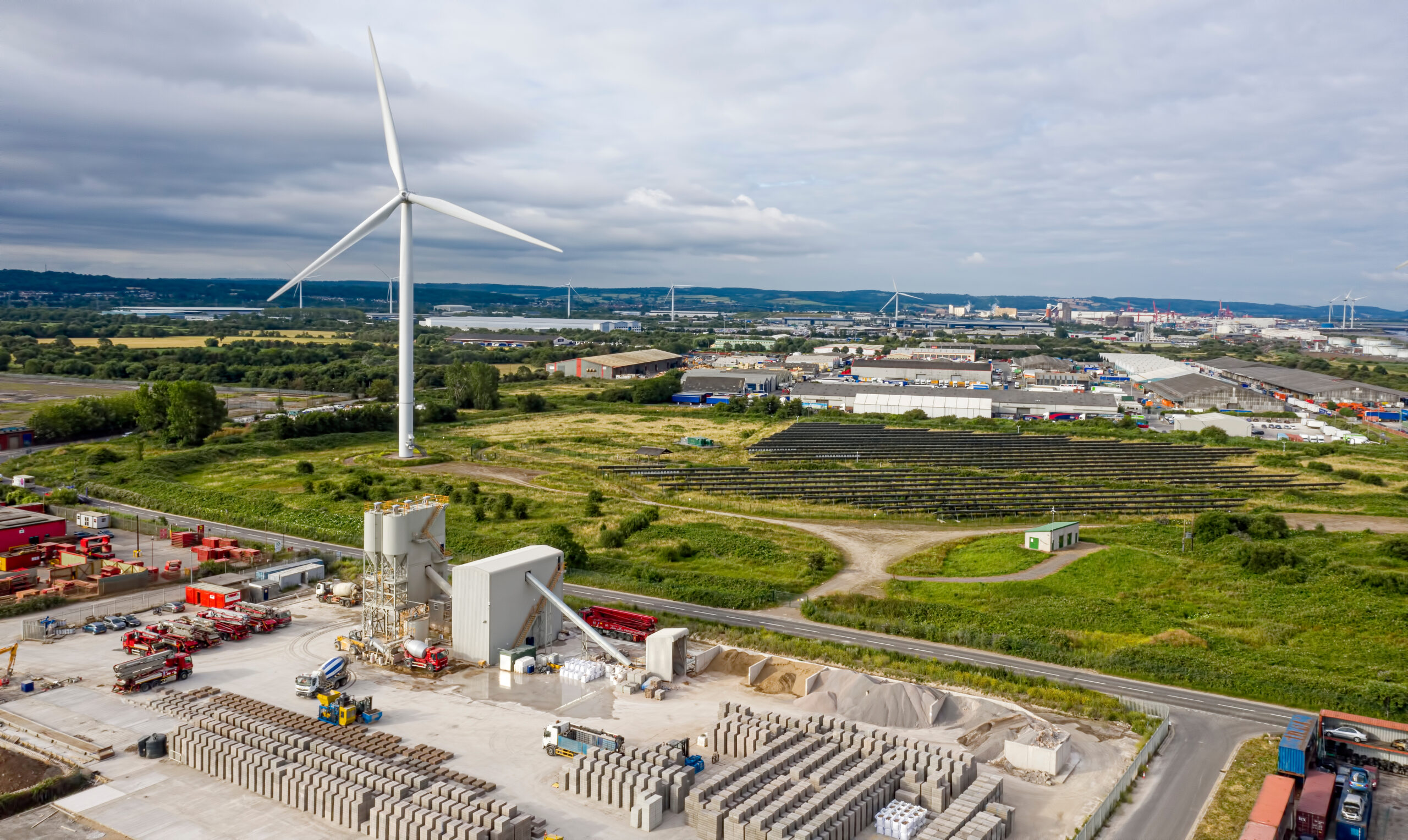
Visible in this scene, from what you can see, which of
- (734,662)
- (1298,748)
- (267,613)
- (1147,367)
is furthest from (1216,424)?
(267,613)

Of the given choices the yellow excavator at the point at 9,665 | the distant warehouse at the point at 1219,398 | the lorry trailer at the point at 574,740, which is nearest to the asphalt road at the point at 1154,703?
the lorry trailer at the point at 574,740

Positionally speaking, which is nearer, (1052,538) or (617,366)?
(1052,538)

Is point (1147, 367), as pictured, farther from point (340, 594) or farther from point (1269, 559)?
point (340, 594)

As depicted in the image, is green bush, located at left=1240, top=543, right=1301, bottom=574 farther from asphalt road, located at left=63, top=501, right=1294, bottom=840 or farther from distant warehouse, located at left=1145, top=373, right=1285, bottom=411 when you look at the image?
distant warehouse, located at left=1145, top=373, right=1285, bottom=411

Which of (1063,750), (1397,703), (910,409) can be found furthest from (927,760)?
(910,409)

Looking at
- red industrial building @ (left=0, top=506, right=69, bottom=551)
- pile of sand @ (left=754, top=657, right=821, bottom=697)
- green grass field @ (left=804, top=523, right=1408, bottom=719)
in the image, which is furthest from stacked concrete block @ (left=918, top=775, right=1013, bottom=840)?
red industrial building @ (left=0, top=506, right=69, bottom=551)

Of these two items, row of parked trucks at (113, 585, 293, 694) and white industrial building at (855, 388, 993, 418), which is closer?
row of parked trucks at (113, 585, 293, 694)
